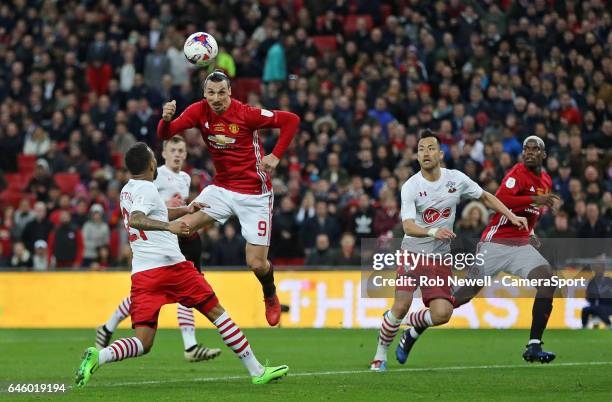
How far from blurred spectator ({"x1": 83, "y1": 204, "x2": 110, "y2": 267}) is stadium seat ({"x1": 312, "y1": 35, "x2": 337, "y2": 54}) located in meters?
7.23

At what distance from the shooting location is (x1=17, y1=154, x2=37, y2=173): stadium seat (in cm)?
2786

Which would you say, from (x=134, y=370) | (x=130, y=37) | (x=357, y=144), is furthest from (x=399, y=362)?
(x=130, y=37)

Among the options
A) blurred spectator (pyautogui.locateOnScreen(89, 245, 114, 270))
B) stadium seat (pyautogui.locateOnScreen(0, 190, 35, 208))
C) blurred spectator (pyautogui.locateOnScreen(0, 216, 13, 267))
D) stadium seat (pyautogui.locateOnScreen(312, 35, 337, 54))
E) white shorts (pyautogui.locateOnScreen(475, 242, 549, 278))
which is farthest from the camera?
stadium seat (pyautogui.locateOnScreen(312, 35, 337, 54))

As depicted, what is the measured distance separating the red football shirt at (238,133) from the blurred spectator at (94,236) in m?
10.9

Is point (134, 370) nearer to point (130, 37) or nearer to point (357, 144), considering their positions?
point (357, 144)

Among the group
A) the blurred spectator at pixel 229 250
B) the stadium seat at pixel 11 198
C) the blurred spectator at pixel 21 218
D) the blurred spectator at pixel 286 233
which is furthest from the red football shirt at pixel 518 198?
the stadium seat at pixel 11 198

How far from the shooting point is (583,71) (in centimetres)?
2497

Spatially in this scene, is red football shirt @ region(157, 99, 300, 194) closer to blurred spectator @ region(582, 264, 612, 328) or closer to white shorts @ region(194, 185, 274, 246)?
white shorts @ region(194, 185, 274, 246)

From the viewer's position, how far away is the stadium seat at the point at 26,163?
27.9 meters

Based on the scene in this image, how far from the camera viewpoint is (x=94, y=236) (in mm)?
23656

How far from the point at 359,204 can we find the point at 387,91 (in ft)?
13.1

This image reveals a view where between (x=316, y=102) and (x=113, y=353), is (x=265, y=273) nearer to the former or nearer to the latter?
(x=113, y=353)

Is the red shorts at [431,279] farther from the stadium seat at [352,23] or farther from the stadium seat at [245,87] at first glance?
the stadium seat at [352,23]

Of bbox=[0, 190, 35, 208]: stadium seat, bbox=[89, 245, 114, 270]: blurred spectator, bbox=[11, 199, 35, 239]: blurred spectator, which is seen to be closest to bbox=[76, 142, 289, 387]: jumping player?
bbox=[89, 245, 114, 270]: blurred spectator
